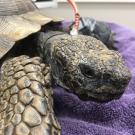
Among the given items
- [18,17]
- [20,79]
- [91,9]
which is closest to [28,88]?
[20,79]

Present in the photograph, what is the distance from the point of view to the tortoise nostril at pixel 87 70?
2.61 ft

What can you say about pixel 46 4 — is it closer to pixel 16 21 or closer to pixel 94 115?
pixel 16 21

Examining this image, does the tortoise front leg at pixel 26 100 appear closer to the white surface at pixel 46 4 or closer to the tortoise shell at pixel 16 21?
the tortoise shell at pixel 16 21

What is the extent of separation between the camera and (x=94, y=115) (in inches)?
35.6

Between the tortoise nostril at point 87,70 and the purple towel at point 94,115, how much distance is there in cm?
12

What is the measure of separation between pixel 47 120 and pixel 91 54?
187 mm

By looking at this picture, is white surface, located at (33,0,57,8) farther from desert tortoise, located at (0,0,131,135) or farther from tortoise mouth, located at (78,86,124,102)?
tortoise mouth, located at (78,86,124,102)

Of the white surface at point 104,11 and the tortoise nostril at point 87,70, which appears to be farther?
the white surface at point 104,11

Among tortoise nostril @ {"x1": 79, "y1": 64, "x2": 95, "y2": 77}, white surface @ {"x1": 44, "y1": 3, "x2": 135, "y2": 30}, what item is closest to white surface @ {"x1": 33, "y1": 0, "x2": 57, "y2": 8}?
white surface @ {"x1": 44, "y1": 3, "x2": 135, "y2": 30}

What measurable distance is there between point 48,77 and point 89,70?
0.40 feet

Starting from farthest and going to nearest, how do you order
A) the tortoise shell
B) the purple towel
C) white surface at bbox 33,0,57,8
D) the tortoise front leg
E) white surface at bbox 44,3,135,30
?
white surface at bbox 44,3,135,30
white surface at bbox 33,0,57,8
the tortoise shell
the purple towel
the tortoise front leg

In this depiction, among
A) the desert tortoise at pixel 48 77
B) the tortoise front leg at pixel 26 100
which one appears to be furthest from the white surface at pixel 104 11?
the tortoise front leg at pixel 26 100

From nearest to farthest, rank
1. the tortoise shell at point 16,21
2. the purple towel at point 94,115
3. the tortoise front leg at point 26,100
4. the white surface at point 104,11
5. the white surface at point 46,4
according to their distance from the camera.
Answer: the tortoise front leg at point 26,100 < the purple towel at point 94,115 < the tortoise shell at point 16,21 < the white surface at point 46,4 < the white surface at point 104,11

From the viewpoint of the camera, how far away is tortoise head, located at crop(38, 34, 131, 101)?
78 centimetres
